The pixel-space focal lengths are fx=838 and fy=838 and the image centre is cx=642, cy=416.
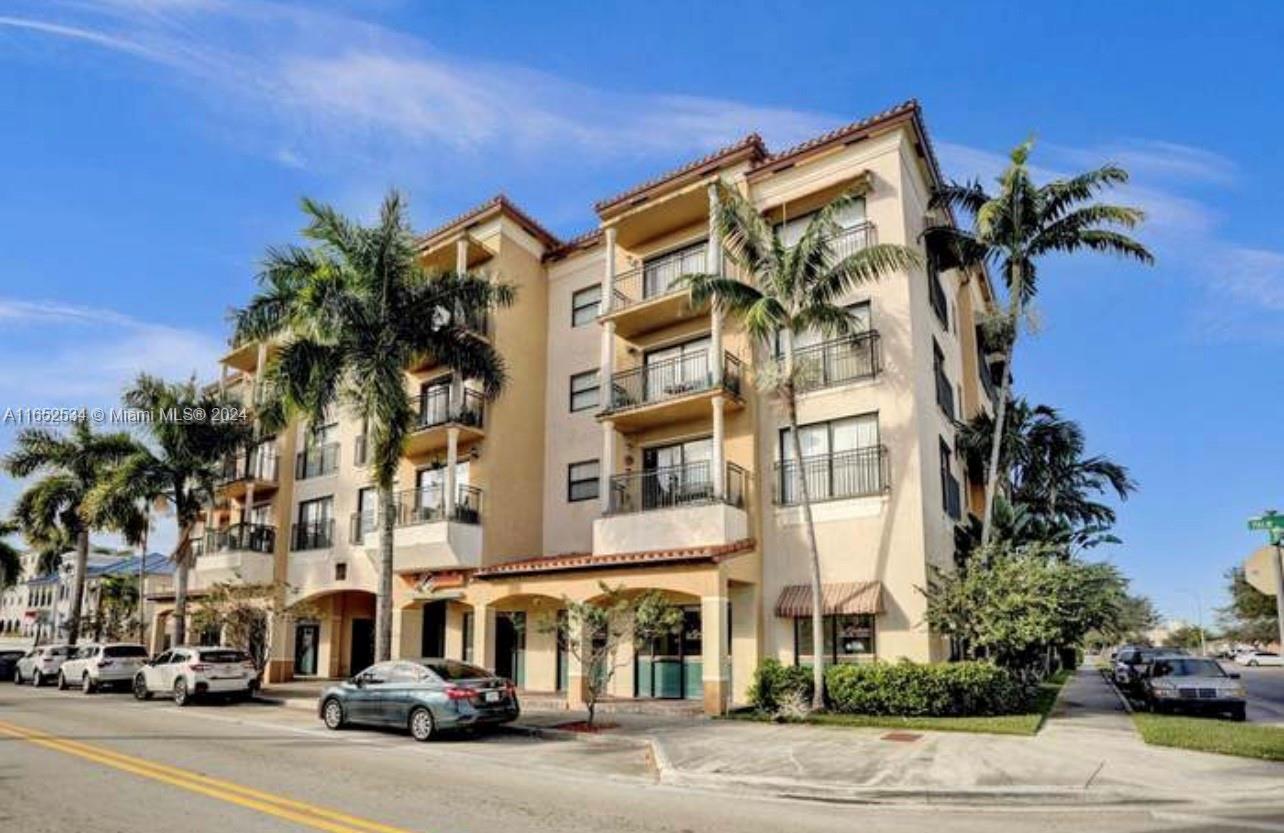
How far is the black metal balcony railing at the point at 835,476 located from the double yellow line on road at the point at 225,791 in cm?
1240

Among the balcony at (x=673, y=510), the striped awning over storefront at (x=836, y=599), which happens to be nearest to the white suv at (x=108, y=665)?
the balcony at (x=673, y=510)

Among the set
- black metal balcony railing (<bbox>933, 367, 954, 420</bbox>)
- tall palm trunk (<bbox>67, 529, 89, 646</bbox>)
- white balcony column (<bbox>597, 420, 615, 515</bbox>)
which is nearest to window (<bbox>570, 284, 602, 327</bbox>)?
white balcony column (<bbox>597, 420, 615, 515</bbox>)

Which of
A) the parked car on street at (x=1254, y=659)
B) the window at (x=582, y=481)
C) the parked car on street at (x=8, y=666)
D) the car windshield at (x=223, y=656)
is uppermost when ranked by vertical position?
the window at (x=582, y=481)

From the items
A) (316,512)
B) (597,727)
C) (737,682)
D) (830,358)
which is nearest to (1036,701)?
(737,682)

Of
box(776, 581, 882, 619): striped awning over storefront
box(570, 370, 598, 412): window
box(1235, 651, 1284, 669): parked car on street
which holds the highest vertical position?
box(570, 370, 598, 412): window

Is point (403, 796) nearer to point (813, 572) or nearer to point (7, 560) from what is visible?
point (813, 572)

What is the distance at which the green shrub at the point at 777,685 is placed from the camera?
18.0 metres

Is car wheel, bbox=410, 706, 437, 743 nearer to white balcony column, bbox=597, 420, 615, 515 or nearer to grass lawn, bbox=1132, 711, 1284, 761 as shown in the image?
white balcony column, bbox=597, 420, 615, 515

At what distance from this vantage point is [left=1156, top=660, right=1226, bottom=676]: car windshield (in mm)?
20125

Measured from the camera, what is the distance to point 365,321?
21781 millimetres

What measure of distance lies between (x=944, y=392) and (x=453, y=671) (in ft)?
50.2

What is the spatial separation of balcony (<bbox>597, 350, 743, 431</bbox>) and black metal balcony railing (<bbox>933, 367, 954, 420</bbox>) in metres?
5.36

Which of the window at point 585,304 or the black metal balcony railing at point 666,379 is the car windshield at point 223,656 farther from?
the window at point 585,304

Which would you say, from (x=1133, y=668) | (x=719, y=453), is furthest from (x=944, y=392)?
(x=1133, y=668)
